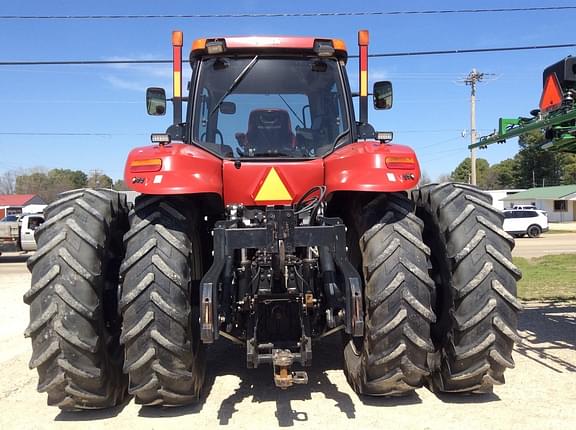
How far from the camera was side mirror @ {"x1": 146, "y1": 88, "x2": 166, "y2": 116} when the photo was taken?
546 cm

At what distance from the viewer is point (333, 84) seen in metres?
4.96

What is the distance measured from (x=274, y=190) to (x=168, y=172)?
80 cm

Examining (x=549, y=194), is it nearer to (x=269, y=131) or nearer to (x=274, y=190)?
(x=269, y=131)

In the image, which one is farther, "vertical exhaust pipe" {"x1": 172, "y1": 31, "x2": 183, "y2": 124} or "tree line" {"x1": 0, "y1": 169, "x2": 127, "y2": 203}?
"tree line" {"x1": 0, "y1": 169, "x2": 127, "y2": 203}

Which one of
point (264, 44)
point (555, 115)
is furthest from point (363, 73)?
point (555, 115)

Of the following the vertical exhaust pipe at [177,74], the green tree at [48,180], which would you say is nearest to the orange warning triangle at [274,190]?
the vertical exhaust pipe at [177,74]

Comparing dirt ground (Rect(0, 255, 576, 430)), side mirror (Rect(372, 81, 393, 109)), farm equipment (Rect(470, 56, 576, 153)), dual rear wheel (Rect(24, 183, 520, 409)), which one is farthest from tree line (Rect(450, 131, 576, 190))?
dual rear wheel (Rect(24, 183, 520, 409))

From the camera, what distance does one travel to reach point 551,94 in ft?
18.8

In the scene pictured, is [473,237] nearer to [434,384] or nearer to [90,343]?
[434,384]

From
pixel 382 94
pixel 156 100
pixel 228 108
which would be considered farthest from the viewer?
pixel 382 94

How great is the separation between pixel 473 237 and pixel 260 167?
1724 millimetres

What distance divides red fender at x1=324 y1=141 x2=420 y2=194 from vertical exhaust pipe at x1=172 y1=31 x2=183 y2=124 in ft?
6.67

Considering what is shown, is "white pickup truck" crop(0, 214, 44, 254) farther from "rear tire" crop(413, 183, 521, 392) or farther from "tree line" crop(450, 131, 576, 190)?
"tree line" crop(450, 131, 576, 190)

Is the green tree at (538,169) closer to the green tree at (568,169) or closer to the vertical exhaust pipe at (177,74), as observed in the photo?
the green tree at (568,169)
